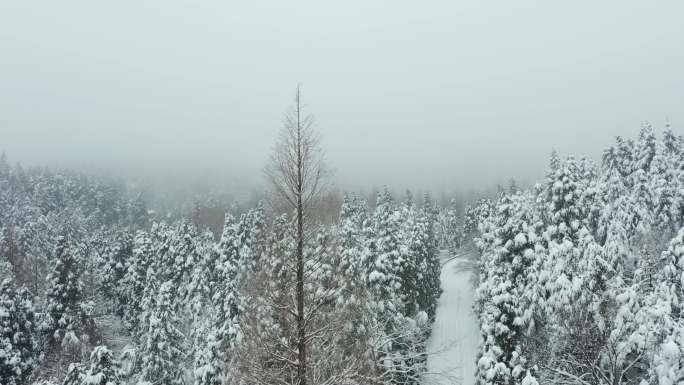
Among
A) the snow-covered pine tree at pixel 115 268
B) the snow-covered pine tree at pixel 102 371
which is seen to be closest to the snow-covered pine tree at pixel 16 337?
the snow-covered pine tree at pixel 102 371

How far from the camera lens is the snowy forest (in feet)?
38.1

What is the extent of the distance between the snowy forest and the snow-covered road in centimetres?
33

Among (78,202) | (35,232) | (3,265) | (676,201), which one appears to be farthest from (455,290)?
(78,202)

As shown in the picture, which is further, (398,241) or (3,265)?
(3,265)

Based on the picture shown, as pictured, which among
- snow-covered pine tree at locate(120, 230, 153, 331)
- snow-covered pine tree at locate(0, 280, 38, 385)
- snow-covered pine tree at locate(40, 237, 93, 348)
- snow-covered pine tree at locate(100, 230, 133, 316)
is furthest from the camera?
snow-covered pine tree at locate(100, 230, 133, 316)

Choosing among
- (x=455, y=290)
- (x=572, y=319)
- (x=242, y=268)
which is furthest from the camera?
(x=455, y=290)

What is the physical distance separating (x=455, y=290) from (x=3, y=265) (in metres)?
54.5

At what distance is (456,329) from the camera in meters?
53.2

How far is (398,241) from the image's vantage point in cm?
3094

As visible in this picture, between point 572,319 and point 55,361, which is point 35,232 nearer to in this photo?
point 55,361

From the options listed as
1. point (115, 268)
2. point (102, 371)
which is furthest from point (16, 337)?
point (115, 268)

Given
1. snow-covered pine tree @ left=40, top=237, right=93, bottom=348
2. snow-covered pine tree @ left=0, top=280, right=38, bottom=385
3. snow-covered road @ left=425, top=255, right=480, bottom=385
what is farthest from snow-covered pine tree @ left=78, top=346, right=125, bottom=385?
snow-covered road @ left=425, top=255, right=480, bottom=385

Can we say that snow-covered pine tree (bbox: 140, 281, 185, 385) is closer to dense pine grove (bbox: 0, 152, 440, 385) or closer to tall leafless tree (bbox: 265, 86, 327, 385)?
dense pine grove (bbox: 0, 152, 440, 385)

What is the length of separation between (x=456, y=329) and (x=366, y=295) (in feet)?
114
